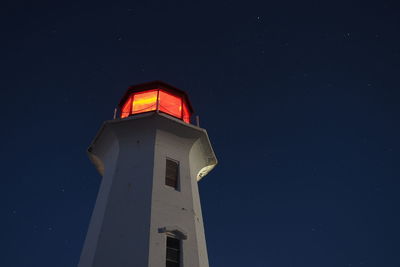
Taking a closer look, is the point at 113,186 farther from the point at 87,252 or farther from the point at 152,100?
the point at 152,100

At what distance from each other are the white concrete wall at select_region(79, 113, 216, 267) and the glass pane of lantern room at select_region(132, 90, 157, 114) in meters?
1.47

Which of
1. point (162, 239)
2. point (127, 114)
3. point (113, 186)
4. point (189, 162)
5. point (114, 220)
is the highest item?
point (127, 114)

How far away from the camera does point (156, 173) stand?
12.5 metres

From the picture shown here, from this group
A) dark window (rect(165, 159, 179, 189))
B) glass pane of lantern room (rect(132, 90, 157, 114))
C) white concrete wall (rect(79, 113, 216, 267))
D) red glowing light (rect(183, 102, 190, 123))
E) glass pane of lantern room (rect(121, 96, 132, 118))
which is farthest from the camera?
red glowing light (rect(183, 102, 190, 123))

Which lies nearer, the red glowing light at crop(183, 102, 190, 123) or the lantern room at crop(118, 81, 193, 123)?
the lantern room at crop(118, 81, 193, 123)

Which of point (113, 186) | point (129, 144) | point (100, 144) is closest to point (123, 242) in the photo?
point (113, 186)

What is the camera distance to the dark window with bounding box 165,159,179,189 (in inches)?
509

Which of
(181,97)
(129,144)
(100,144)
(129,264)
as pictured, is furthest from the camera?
(181,97)

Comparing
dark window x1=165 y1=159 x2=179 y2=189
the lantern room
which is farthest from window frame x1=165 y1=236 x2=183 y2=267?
the lantern room

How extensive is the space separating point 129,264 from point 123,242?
748mm

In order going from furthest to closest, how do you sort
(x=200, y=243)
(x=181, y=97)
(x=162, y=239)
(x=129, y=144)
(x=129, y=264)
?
(x=181, y=97), (x=129, y=144), (x=200, y=243), (x=162, y=239), (x=129, y=264)

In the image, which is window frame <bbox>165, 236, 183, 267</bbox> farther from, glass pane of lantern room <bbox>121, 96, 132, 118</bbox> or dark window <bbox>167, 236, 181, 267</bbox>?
glass pane of lantern room <bbox>121, 96, 132, 118</bbox>

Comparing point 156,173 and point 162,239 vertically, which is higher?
point 156,173

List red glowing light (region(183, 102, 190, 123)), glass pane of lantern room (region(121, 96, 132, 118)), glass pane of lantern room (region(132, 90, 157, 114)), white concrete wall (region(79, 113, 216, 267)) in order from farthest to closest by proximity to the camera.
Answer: red glowing light (region(183, 102, 190, 123)) → glass pane of lantern room (region(121, 96, 132, 118)) → glass pane of lantern room (region(132, 90, 157, 114)) → white concrete wall (region(79, 113, 216, 267))
